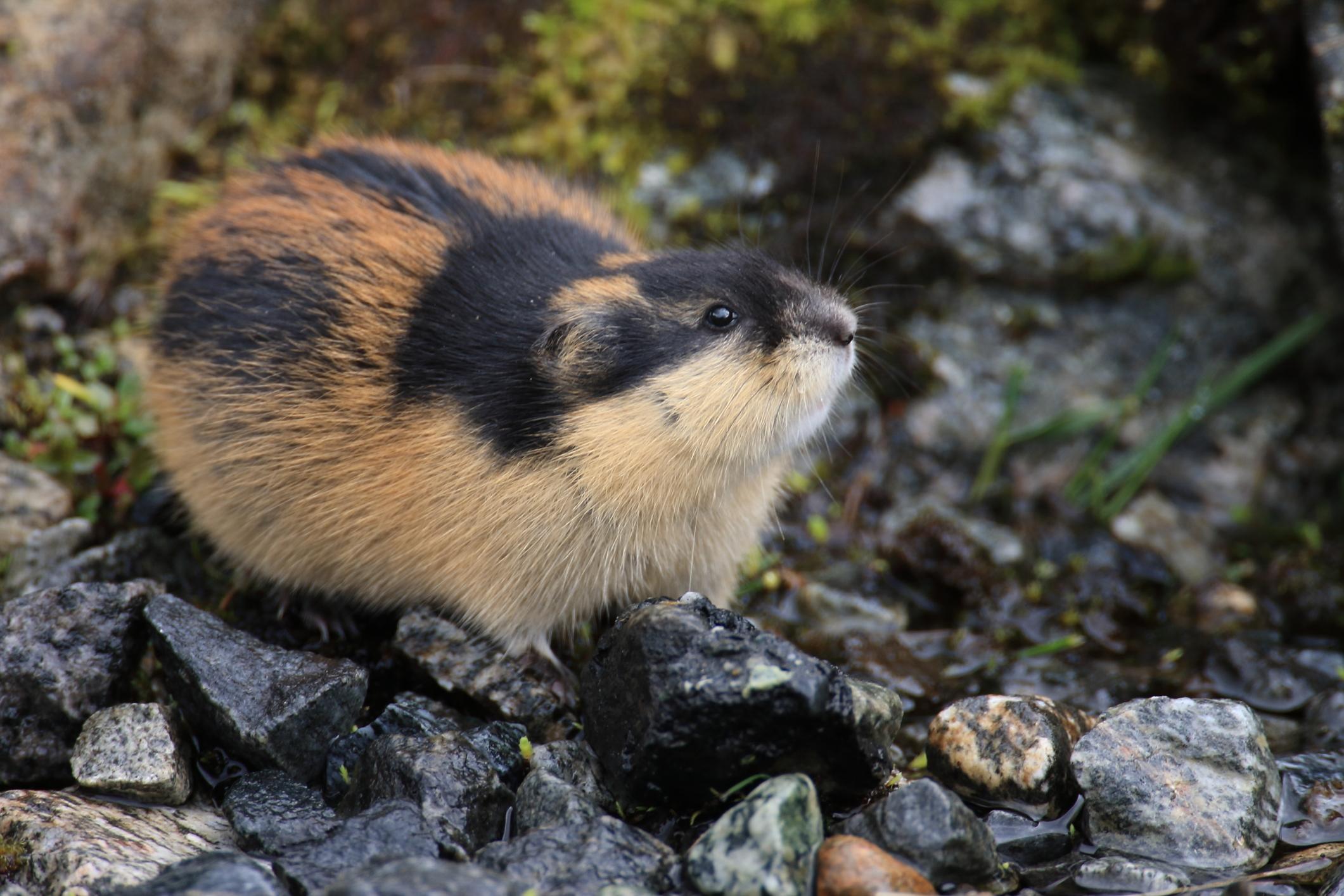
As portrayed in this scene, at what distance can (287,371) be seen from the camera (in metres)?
6.35

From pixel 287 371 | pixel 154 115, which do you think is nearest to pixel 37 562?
pixel 287 371

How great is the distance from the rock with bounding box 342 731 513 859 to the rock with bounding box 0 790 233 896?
680 mm

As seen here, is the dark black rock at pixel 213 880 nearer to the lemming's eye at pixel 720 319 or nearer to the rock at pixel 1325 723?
the lemming's eye at pixel 720 319

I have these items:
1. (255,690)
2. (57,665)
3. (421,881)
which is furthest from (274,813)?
(421,881)

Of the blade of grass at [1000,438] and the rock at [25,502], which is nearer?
the rock at [25,502]

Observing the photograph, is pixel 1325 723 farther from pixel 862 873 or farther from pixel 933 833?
pixel 862 873

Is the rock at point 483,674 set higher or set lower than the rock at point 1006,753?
lower

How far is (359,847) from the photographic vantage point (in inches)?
184

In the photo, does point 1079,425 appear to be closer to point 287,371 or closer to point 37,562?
point 287,371

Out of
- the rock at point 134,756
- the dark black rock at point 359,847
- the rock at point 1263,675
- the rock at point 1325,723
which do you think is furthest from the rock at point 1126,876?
the rock at point 134,756

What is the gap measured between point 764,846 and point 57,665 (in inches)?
136

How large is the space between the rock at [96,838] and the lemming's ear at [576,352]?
8.54 feet

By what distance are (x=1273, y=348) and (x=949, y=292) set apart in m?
2.38

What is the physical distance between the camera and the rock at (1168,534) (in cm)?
826
